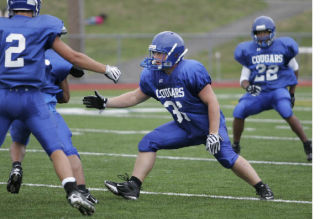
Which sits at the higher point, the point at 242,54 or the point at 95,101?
the point at 95,101

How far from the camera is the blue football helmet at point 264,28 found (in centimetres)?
779

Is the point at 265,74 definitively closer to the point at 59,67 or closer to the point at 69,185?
the point at 59,67

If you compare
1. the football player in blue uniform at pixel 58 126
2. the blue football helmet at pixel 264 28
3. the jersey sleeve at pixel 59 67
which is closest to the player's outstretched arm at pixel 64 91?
the football player in blue uniform at pixel 58 126

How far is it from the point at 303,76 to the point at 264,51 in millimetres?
13219

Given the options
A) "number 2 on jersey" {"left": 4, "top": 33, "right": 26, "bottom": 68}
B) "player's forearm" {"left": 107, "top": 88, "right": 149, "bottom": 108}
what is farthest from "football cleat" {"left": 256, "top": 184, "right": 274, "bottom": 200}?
"number 2 on jersey" {"left": 4, "top": 33, "right": 26, "bottom": 68}

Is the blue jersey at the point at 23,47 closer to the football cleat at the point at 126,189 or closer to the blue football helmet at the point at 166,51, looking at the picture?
the blue football helmet at the point at 166,51

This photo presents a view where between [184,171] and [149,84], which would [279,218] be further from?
[184,171]

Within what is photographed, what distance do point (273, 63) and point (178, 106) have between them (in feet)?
9.50

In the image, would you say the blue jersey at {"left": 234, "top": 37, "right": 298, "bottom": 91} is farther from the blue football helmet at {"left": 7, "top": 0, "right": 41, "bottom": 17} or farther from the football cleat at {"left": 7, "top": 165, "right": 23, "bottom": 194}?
the blue football helmet at {"left": 7, "top": 0, "right": 41, "bottom": 17}

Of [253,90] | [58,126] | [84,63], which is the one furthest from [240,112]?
[84,63]

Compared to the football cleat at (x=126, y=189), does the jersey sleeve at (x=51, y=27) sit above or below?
above

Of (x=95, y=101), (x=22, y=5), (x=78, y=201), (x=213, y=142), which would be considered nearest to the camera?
(x=78, y=201)

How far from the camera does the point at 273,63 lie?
8000mm

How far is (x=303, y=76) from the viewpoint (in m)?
20.9
